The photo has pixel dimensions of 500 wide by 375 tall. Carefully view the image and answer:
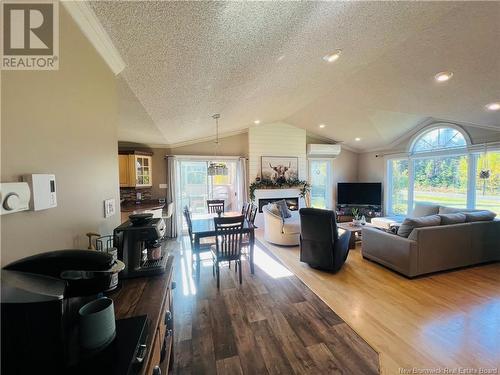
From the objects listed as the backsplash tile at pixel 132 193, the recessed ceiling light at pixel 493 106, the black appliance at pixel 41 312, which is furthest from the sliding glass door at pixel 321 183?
the black appliance at pixel 41 312

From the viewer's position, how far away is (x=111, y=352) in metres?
0.71

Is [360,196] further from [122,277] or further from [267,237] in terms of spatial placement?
[122,277]

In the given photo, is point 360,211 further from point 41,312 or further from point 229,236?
point 41,312

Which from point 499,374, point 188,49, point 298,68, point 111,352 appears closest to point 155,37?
point 188,49

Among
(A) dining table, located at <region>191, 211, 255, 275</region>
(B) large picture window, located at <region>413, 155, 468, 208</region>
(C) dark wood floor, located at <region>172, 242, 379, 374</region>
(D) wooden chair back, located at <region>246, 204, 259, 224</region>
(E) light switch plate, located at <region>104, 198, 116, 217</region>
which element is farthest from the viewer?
(B) large picture window, located at <region>413, 155, 468, 208</region>

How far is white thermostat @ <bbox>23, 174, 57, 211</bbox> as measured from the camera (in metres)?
0.74

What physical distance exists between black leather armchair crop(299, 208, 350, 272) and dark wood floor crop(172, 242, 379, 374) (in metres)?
0.54

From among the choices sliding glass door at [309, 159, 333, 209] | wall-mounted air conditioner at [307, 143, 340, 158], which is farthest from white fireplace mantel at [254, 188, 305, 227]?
wall-mounted air conditioner at [307, 143, 340, 158]

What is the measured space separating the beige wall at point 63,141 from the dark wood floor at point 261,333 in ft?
4.40

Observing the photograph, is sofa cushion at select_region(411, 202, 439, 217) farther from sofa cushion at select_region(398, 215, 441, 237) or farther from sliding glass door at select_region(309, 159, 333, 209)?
sliding glass door at select_region(309, 159, 333, 209)

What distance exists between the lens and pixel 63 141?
958 mm

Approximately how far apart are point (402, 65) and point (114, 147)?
356cm

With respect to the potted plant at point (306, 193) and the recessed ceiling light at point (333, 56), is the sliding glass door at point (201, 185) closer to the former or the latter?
the potted plant at point (306, 193)

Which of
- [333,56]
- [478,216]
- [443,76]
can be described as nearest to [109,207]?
[333,56]
